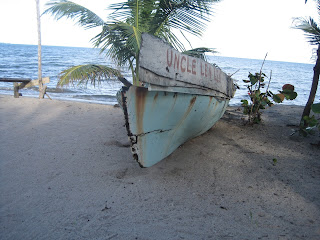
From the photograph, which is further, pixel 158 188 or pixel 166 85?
pixel 158 188

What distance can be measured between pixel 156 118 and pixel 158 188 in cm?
84

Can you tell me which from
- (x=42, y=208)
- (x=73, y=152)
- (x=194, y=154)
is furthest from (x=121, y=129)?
(x=42, y=208)

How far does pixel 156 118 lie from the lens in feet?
10.2

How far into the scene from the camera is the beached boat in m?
2.81

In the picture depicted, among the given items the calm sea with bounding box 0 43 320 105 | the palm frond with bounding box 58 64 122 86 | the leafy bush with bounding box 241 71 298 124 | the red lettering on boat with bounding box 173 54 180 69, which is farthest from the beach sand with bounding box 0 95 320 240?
the calm sea with bounding box 0 43 320 105

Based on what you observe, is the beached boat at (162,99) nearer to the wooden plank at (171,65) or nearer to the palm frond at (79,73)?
the wooden plank at (171,65)

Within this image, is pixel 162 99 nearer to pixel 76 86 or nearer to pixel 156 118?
pixel 156 118

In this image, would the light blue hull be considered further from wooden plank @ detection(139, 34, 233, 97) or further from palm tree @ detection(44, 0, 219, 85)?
palm tree @ detection(44, 0, 219, 85)

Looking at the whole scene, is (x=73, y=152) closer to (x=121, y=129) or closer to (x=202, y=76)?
(x=121, y=129)

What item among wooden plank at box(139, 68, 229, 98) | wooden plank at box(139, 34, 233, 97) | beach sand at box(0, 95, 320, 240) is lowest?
beach sand at box(0, 95, 320, 240)

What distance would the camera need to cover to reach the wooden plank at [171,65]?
8.96ft

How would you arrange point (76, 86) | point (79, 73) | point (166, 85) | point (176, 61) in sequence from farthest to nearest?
point (76, 86), point (79, 73), point (176, 61), point (166, 85)

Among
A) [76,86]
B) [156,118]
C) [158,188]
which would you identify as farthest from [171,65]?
[76,86]

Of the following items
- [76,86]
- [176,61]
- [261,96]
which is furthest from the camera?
[76,86]
